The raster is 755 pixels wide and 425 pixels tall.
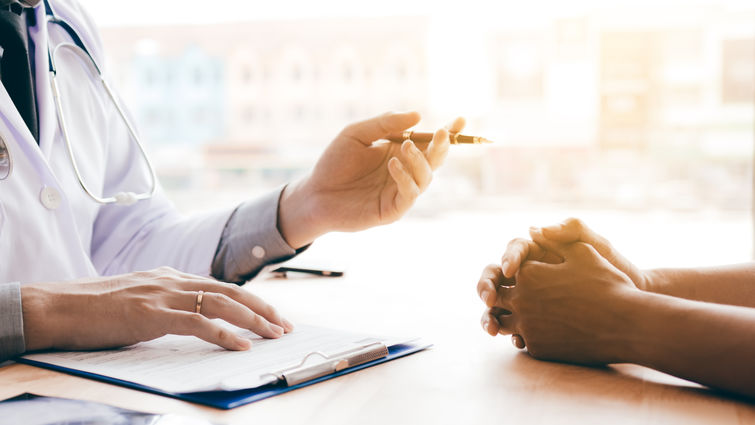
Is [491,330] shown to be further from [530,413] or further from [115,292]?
[115,292]

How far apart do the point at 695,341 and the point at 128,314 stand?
1.99 feet

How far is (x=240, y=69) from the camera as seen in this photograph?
7.81m

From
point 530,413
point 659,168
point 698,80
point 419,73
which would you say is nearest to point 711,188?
point 659,168

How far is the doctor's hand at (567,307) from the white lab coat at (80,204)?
58cm

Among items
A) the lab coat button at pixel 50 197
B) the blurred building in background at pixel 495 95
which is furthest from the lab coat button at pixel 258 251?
the blurred building in background at pixel 495 95

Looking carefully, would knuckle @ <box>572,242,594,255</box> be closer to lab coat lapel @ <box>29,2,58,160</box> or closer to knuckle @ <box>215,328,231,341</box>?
knuckle @ <box>215,328,231,341</box>

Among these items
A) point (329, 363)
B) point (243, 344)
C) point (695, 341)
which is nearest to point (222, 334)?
point (243, 344)

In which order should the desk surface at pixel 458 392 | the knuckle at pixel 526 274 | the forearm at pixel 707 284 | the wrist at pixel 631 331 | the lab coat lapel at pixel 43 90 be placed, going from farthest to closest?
the lab coat lapel at pixel 43 90 → the forearm at pixel 707 284 → the knuckle at pixel 526 274 → the wrist at pixel 631 331 → the desk surface at pixel 458 392

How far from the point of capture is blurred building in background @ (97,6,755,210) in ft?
21.5

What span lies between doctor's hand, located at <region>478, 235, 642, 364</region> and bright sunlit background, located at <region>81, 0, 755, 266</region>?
198 inches

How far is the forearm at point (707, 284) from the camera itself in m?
0.87

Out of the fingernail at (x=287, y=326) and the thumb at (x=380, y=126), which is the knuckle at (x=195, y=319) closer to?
the fingernail at (x=287, y=326)

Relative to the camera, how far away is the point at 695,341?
0.63 meters

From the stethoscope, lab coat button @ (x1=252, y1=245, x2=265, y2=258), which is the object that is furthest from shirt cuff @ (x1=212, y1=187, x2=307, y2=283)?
the stethoscope
